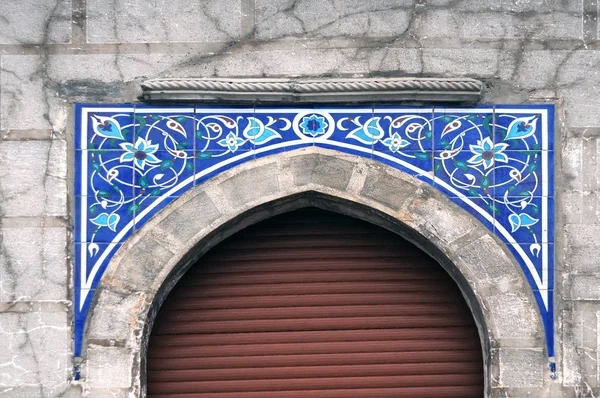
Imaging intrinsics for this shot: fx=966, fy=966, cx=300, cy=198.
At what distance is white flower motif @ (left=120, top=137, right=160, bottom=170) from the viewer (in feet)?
18.6

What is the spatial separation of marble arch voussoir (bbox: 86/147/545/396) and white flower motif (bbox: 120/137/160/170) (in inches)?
11.9

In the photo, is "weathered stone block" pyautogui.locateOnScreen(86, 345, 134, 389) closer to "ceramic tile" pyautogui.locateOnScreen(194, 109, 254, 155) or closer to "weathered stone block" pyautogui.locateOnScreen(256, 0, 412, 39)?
"ceramic tile" pyautogui.locateOnScreen(194, 109, 254, 155)

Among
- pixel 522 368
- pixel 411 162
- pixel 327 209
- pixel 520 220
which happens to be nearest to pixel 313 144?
pixel 327 209

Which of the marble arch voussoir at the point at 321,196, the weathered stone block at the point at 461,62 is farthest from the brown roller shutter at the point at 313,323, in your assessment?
the weathered stone block at the point at 461,62

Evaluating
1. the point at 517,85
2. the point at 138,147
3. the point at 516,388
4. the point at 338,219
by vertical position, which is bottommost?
the point at 516,388

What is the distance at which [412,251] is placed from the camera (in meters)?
5.96

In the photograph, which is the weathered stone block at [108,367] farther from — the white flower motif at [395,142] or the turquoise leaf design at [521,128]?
the turquoise leaf design at [521,128]

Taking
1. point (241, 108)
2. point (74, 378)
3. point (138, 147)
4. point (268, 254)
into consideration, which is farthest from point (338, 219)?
point (74, 378)

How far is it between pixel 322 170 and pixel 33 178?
5.58 ft

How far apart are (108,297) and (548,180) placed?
104 inches

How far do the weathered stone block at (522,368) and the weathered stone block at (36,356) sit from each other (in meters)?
2.50

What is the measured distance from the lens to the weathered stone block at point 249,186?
5.64 metres

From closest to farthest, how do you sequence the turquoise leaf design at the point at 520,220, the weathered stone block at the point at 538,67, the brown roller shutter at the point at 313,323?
the turquoise leaf design at the point at 520,220 → the weathered stone block at the point at 538,67 → the brown roller shutter at the point at 313,323

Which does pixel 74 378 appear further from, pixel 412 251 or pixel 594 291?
pixel 594 291
